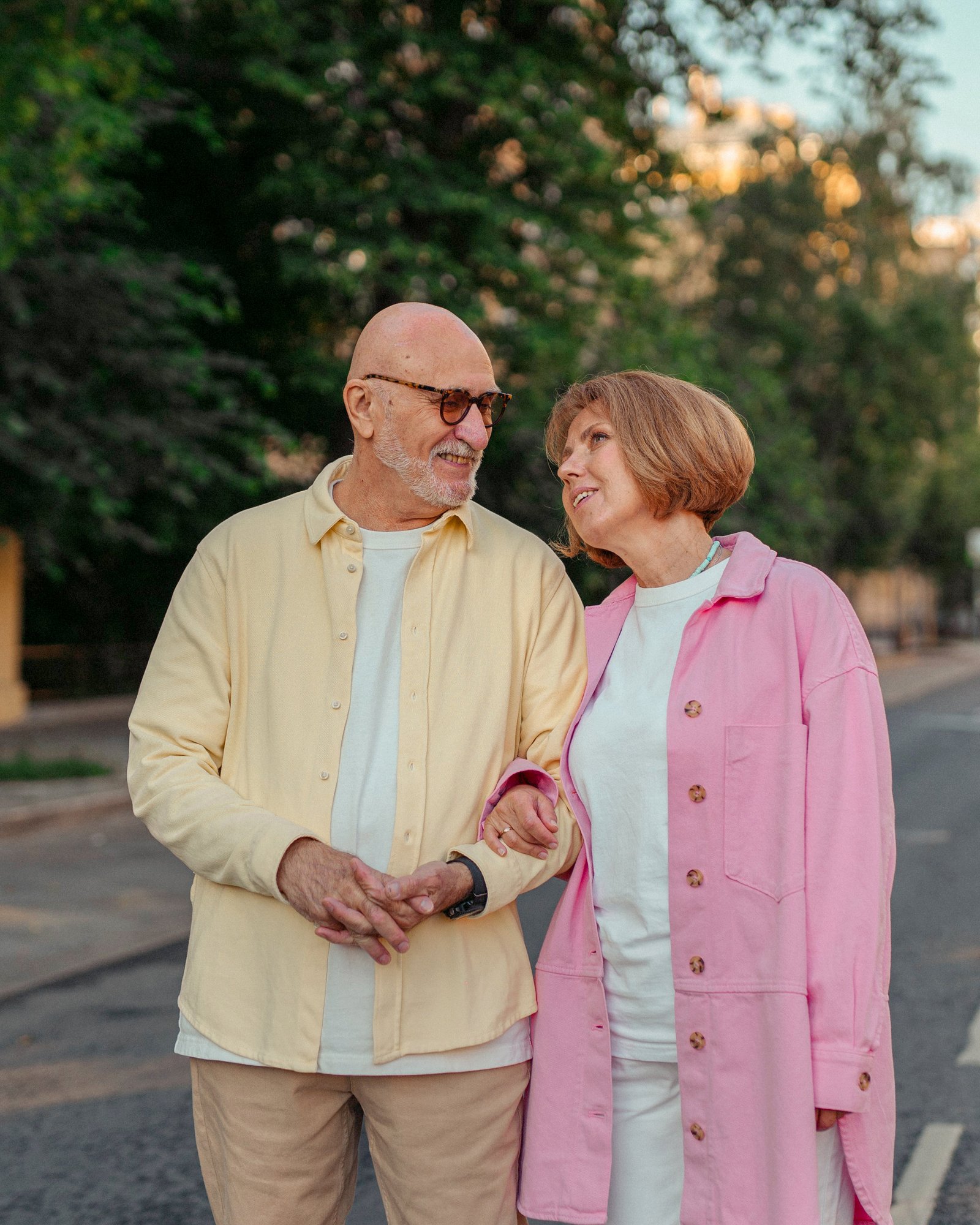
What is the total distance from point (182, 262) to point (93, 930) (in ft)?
28.4

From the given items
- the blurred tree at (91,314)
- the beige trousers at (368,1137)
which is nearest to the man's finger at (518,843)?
the beige trousers at (368,1137)

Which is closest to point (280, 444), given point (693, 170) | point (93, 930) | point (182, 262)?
point (182, 262)

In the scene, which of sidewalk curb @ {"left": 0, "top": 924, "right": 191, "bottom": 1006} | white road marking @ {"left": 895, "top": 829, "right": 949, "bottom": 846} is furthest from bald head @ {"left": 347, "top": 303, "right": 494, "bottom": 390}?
white road marking @ {"left": 895, "top": 829, "right": 949, "bottom": 846}

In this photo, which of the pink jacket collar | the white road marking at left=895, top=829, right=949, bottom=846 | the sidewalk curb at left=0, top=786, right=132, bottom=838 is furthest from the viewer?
the white road marking at left=895, top=829, right=949, bottom=846

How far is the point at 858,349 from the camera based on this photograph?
29.2 metres

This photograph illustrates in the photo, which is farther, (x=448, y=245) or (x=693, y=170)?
(x=693, y=170)

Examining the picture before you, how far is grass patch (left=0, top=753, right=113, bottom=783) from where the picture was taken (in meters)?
11.7

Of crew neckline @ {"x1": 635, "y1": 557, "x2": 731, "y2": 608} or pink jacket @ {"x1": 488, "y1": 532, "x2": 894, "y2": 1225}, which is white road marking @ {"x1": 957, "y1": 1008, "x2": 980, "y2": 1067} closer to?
pink jacket @ {"x1": 488, "y1": 532, "x2": 894, "y2": 1225}

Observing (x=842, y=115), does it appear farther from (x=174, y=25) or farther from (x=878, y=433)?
(x=174, y=25)

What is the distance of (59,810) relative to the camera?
10.5 metres

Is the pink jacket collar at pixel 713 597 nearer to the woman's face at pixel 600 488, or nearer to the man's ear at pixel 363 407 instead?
the woman's face at pixel 600 488

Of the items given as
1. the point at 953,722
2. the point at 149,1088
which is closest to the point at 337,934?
the point at 149,1088

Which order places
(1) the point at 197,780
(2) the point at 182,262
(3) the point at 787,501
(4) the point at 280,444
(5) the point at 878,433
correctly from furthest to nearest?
(5) the point at 878,433 → (3) the point at 787,501 → (4) the point at 280,444 → (2) the point at 182,262 → (1) the point at 197,780

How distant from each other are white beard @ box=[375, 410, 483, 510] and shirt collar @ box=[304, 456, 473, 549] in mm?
23
